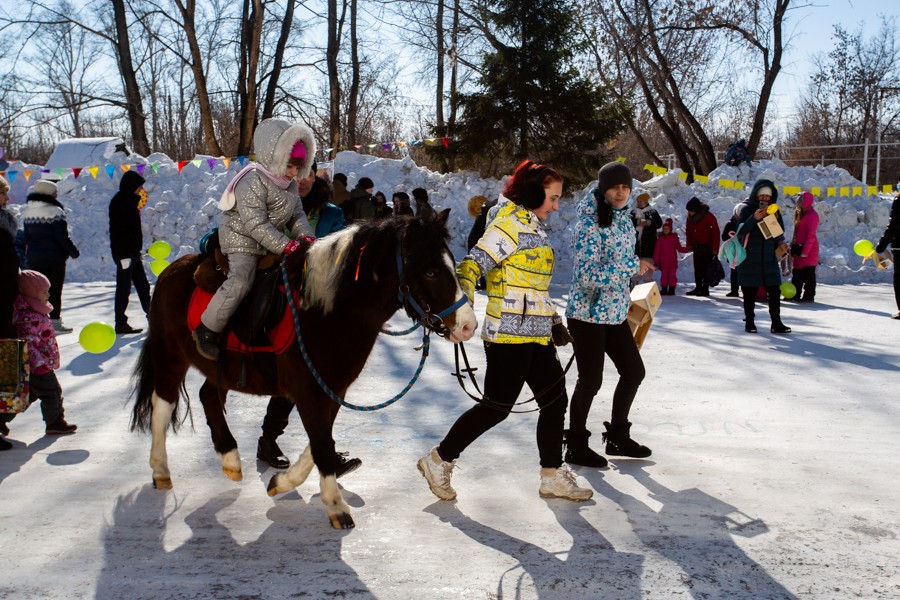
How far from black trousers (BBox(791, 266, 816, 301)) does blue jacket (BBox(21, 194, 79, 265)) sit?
34.9 ft

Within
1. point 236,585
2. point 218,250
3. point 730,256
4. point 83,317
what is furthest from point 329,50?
point 236,585

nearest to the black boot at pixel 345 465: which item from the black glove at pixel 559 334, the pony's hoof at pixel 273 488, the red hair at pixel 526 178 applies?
the pony's hoof at pixel 273 488

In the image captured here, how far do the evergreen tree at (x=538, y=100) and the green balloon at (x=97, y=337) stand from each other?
437 inches

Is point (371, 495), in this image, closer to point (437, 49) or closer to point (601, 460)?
point (601, 460)

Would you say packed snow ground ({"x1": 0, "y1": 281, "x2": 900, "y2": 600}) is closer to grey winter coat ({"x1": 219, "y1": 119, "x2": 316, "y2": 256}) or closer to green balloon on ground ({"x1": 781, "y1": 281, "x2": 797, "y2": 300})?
grey winter coat ({"x1": 219, "y1": 119, "x2": 316, "y2": 256})

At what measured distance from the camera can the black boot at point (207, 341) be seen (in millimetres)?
4199

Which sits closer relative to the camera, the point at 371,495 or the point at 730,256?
the point at 371,495

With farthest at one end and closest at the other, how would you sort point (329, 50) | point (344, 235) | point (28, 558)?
1. point (329, 50)
2. point (344, 235)
3. point (28, 558)

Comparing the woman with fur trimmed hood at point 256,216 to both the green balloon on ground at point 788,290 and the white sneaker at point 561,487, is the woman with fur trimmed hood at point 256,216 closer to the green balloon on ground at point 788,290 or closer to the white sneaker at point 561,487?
the white sneaker at point 561,487

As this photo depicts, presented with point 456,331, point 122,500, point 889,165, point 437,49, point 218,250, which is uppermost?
point 437,49

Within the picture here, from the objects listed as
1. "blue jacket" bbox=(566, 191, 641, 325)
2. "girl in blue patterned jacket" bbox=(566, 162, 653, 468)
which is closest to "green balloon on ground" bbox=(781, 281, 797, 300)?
"girl in blue patterned jacket" bbox=(566, 162, 653, 468)

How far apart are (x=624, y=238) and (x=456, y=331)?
164 cm

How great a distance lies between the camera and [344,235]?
153 inches

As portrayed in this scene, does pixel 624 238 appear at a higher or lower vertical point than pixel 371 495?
higher
